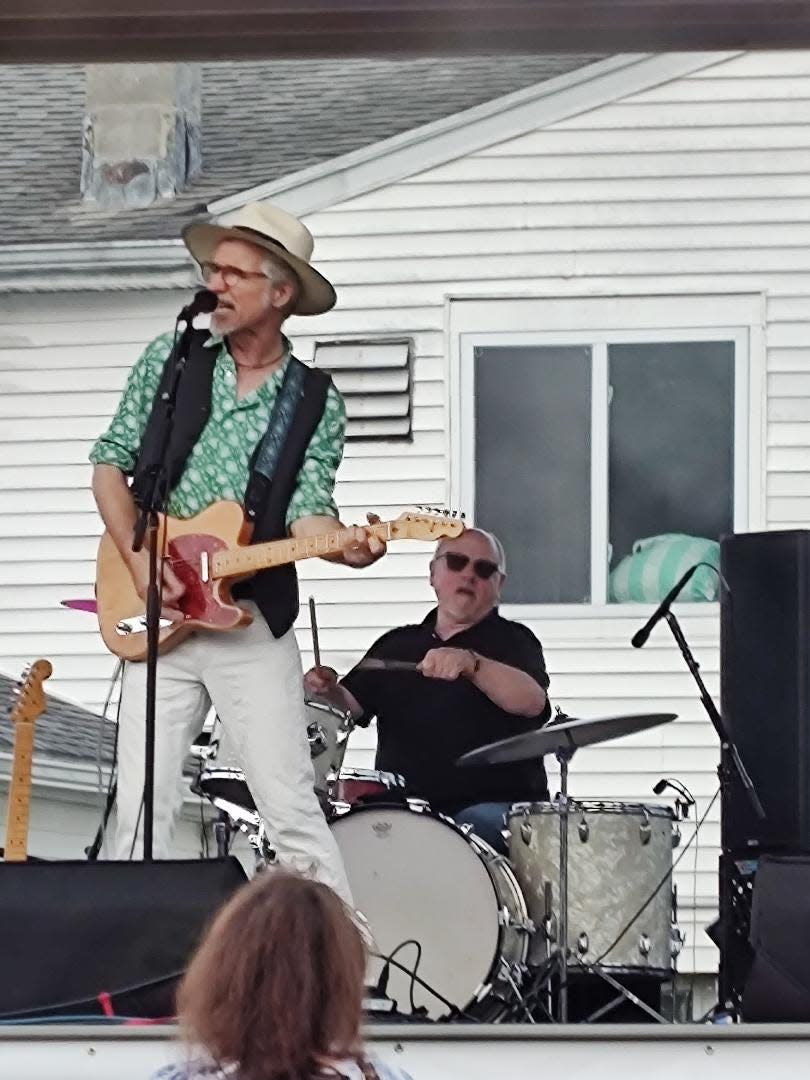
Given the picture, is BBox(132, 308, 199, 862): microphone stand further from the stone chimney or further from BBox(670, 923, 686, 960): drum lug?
the stone chimney

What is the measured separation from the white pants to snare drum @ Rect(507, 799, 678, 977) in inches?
39.2

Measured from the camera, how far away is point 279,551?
17.2ft

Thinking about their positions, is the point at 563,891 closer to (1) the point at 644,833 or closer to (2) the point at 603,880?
(2) the point at 603,880

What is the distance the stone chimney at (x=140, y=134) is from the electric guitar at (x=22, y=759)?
14.6 ft

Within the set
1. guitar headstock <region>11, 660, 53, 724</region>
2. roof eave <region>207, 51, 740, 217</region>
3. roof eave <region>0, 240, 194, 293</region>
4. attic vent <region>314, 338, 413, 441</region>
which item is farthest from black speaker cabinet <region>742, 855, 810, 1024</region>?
roof eave <region>0, 240, 194, 293</region>

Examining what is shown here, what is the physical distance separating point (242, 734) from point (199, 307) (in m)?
1.01

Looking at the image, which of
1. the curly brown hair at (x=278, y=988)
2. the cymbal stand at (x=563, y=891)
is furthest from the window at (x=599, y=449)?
the curly brown hair at (x=278, y=988)

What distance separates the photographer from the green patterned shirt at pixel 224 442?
5371mm

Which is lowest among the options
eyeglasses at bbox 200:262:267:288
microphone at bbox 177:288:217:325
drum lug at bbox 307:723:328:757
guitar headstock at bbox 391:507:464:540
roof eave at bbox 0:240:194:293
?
drum lug at bbox 307:723:328:757

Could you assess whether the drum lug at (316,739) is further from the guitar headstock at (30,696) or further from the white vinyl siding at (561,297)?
the white vinyl siding at (561,297)

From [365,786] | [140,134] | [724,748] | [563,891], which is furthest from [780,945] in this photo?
[140,134]

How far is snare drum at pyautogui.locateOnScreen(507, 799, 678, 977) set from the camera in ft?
20.0

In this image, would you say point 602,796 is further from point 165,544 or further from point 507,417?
point 165,544

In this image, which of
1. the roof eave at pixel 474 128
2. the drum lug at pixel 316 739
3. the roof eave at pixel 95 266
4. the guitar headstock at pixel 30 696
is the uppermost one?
the roof eave at pixel 474 128
